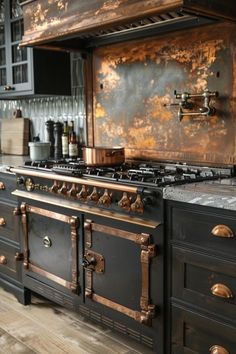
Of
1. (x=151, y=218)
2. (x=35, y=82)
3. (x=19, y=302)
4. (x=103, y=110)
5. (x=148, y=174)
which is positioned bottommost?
(x=19, y=302)

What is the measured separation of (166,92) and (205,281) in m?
1.22

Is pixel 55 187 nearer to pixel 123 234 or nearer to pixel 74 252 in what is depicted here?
pixel 74 252

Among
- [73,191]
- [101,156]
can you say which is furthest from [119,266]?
[101,156]

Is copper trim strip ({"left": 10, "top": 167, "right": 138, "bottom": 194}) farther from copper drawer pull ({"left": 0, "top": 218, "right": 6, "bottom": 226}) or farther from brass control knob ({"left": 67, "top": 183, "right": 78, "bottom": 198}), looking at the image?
copper drawer pull ({"left": 0, "top": 218, "right": 6, "bottom": 226})

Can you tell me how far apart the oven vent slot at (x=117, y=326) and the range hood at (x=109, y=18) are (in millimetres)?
1461

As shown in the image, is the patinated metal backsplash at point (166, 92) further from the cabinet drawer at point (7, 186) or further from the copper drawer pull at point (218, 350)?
the copper drawer pull at point (218, 350)

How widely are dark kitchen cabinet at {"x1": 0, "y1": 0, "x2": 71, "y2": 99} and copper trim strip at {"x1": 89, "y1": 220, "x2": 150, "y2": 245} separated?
55.3 inches

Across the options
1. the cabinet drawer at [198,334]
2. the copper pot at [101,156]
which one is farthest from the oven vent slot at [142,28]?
the cabinet drawer at [198,334]

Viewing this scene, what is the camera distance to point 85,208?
88.3 inches

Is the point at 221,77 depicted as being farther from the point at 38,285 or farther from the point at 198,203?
the point at 38,285

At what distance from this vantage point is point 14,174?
2.79 meters

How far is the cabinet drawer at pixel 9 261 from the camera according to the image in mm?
2889

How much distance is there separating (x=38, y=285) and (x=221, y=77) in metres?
1.60

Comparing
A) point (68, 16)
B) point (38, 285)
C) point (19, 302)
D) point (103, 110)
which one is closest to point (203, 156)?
point (103, 110)
